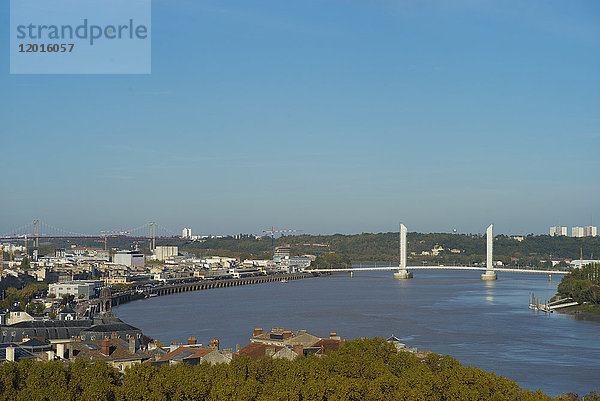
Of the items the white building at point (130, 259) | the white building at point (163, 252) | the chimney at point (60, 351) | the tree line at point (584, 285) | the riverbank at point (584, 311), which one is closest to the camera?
the chimney at point (60, 351)

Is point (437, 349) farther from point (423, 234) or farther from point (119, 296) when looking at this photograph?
point (423, 234)

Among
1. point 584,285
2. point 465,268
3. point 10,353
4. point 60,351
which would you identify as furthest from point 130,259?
point 10,353

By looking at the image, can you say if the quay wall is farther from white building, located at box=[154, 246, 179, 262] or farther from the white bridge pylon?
white building, located at box=[154, 246, 179, 262]

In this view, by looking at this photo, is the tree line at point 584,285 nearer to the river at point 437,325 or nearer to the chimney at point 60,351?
the river at point 437,325

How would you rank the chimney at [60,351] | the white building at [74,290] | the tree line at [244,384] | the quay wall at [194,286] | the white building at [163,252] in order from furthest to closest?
the white building at [163,252]
the quay wall at [194,286]
the white building at [74,290]
the chimney at [60,351]
the tree line at [244,384]

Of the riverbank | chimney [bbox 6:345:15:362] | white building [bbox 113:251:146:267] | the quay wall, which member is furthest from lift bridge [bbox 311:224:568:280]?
chimney [bbox 6:345:15:362]

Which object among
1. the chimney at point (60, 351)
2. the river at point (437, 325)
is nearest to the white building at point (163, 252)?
the river at point (437, 325)

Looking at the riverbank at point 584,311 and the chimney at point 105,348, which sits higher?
the chimney at point 105,348
